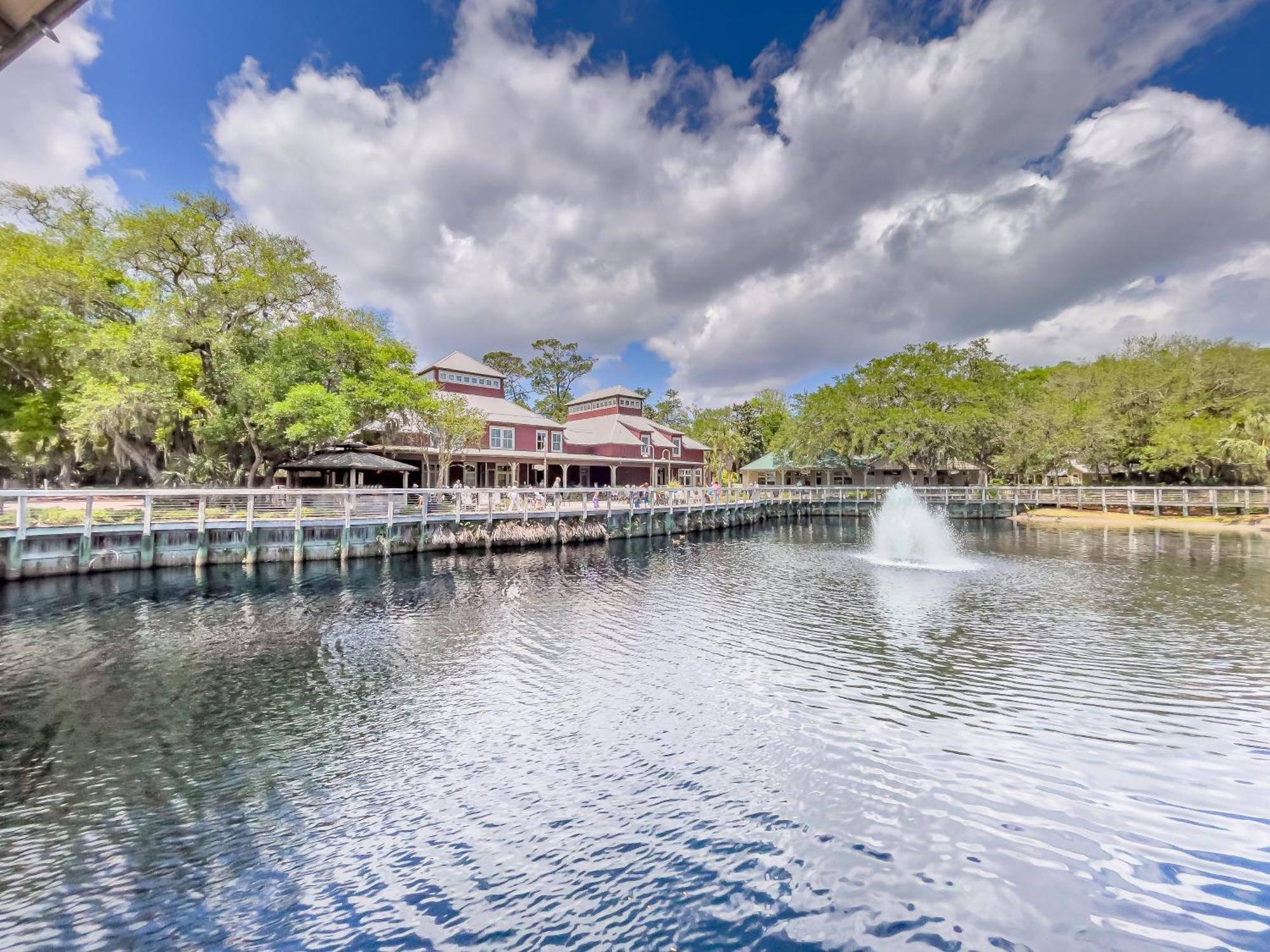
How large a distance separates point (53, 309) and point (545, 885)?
31.2m

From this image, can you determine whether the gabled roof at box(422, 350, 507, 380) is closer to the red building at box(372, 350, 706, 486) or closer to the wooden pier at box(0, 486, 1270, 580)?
the red building at box(372, 350, 706, 486)

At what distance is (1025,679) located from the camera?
980 cm

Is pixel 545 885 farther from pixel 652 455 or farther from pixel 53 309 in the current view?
pixel 652 455

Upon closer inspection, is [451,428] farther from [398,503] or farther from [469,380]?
[469,380]

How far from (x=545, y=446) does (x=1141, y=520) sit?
4206 centimetres

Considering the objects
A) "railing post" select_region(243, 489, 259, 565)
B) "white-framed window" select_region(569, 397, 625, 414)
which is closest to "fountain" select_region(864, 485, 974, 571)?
"railing post" select_region(243, 489, 259, 565)

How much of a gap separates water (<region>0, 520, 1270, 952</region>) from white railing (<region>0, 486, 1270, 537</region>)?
4.79 metres

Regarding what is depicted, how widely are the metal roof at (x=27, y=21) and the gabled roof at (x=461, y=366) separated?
128 feet

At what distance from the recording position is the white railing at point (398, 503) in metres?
17.7

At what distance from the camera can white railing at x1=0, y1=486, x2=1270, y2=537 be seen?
17688 mm

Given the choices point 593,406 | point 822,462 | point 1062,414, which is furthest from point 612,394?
point 1062,414

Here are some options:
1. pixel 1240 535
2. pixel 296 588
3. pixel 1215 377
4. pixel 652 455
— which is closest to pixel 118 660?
pixel 296 588

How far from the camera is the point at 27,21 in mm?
3254

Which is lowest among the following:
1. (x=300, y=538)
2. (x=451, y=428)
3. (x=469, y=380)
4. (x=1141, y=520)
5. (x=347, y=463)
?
(x=1141, y=520)
